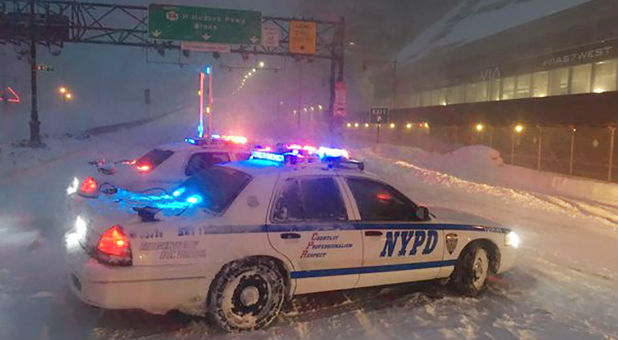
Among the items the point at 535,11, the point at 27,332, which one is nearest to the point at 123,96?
the point at 535,11

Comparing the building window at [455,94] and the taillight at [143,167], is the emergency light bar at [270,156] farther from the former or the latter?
the building window at [455,94]

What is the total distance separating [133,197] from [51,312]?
1.34 meters

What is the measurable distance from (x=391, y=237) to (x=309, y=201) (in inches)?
36.4

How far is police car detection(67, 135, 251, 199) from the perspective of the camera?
746 centimetres

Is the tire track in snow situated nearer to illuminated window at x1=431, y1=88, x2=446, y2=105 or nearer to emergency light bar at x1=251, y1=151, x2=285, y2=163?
emergency light bar at x1=251, y1=151, x2=285, y2=163

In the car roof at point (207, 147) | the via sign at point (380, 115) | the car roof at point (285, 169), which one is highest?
the via sign at point (380, 115)

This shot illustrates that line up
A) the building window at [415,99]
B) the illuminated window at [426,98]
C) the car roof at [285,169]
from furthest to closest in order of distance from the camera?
1. the building window at [415,99]
2. the illuminated window at [426,98]
3. the car roof at [285,169]

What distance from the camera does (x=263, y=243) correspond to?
4477mm

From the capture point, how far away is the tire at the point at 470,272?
18.5 ft

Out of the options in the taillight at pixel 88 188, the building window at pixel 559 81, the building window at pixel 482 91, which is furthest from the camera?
the building window at pixel 482 91

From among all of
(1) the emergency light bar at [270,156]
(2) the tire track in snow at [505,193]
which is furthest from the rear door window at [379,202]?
(2) the tire track in snow at [505,193]

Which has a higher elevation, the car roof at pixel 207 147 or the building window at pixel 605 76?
the building window at pixel 605 76

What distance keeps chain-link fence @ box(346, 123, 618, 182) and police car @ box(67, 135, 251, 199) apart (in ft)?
54.5

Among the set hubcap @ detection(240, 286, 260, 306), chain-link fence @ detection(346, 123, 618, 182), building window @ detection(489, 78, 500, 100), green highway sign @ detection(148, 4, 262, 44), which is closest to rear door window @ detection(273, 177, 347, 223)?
hubcap @ detection(240, 286, 260, 306)
